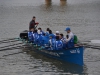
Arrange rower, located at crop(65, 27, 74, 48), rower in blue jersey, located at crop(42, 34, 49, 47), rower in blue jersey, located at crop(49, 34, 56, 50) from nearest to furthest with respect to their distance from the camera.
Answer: rower, located at crop(65, 27, 74, 48) → rower in blue jersey, located at crop(49, 34, 56, 50) → rower in blue jersey, located at crop(42, 34, 49, 47)

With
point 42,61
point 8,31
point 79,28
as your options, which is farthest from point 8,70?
point 79,28

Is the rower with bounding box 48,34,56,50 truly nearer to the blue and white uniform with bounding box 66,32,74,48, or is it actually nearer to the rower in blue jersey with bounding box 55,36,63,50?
the rower in blue jersey with bounding box 55,36,63,50

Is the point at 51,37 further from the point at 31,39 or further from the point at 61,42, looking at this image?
the point at 31,39

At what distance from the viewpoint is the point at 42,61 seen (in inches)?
810

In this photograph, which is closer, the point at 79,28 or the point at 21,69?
the point at 21,69

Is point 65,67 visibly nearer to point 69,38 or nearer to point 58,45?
point 58,45

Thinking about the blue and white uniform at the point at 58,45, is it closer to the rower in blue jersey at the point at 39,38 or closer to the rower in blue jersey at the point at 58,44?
the rower in blue jersey at the point at 58,44

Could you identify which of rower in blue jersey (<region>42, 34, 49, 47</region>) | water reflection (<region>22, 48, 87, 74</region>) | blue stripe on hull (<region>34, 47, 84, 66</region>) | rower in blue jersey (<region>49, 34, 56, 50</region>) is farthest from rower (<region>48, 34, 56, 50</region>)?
water reflection (<region>22, 48, 87, 74</region>)

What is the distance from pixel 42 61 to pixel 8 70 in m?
2.66

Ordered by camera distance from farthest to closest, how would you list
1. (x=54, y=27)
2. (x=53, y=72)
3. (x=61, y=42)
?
1. (x=54, y=27)
2. (x=61, y=42)
3. (x=53, y=72)

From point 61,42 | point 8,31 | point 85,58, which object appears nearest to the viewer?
point 61,42

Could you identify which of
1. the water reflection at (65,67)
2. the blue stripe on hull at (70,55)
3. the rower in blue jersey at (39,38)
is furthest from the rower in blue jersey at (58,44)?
the rower in blue jersey at (39,38)

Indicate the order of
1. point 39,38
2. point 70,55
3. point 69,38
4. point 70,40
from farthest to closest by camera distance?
point 39,38, point 70,55, point 70,40, point 69,38

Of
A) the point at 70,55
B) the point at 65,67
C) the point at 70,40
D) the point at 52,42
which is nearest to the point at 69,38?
the point at 70,40
